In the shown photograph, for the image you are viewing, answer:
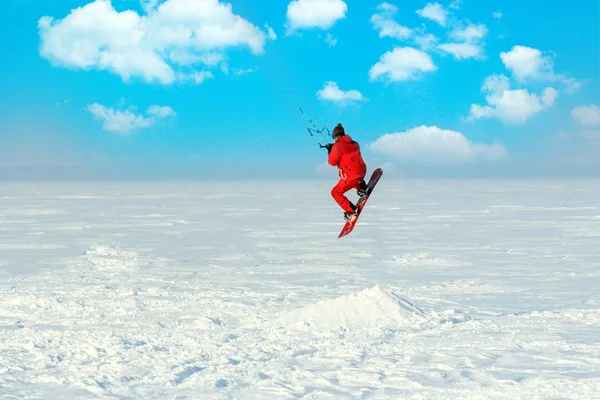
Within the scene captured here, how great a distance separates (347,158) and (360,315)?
260cm

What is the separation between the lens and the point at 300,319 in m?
10.2

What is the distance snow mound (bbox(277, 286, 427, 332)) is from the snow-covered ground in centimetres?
3

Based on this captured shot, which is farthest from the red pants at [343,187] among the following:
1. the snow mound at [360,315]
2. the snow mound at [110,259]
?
the snow mound at [110,259]

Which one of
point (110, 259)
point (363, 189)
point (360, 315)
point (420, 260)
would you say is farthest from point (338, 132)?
point (110, 259)

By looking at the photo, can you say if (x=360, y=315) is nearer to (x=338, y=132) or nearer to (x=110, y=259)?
(x=338, y=132)

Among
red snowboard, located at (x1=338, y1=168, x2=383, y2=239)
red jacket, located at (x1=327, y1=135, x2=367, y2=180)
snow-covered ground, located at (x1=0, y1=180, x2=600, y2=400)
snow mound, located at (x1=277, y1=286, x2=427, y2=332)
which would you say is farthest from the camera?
red snowboard, located at (x1=338, y1=168, x2=383, y2=239)

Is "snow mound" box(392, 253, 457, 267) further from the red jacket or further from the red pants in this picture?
the red jacket

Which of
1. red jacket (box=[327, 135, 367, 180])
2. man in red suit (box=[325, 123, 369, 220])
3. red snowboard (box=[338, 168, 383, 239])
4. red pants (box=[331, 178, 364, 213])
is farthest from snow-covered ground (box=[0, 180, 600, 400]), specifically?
red jacket (box=[327, 135, 367, 180])

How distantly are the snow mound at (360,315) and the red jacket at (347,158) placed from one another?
2.19m

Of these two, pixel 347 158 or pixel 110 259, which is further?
pixel 110 259

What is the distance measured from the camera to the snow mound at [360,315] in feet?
32.9

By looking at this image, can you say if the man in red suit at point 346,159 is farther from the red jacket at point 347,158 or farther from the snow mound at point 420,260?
the snow mound at point 420,260

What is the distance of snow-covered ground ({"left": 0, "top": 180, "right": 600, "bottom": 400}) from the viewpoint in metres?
Answer: 7.41

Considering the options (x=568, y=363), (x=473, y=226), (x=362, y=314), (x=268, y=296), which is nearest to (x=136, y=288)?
(x=268, y=296)
